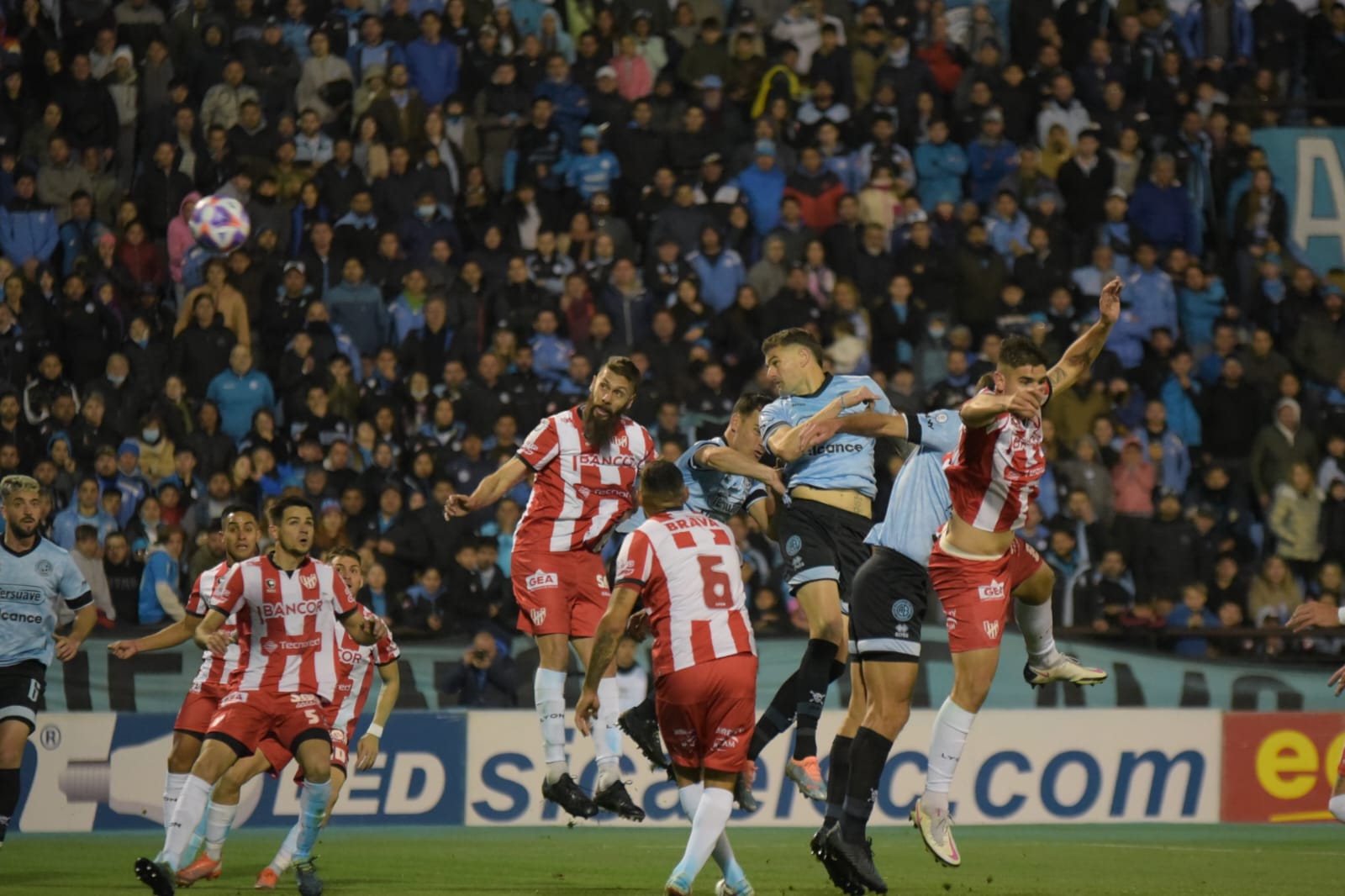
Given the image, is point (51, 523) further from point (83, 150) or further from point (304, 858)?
point (304, 858)

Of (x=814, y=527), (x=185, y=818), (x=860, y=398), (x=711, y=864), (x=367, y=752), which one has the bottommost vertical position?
(x=711, y=864)

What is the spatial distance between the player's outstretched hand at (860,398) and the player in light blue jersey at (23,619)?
520 cm

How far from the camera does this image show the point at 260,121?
20.2m

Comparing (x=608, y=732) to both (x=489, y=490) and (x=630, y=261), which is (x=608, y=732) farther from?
(x=630, y=261)

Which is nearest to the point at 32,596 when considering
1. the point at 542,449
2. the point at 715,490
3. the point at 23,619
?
the point at 23,619

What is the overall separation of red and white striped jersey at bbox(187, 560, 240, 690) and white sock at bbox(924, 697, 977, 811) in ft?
12.8

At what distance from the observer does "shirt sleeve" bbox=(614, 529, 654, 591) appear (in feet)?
31.1

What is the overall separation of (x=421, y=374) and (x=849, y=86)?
616 centimetres

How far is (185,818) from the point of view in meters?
10.3

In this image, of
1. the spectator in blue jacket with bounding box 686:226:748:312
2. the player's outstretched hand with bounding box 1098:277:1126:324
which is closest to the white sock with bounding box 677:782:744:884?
the player's outstretched hand with bounding box 1098:277:1126:324

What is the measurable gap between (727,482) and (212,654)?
3289mm

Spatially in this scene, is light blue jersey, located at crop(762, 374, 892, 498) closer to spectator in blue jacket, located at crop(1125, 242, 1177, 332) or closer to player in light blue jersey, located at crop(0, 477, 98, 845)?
player in light blue jersey, located at crop(0, 477, 98, 845)

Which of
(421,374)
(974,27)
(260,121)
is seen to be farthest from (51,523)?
(974,27)

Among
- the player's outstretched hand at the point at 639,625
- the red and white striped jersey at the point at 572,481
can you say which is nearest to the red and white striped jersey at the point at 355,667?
the red and white striped jersey at the point at 572,481
